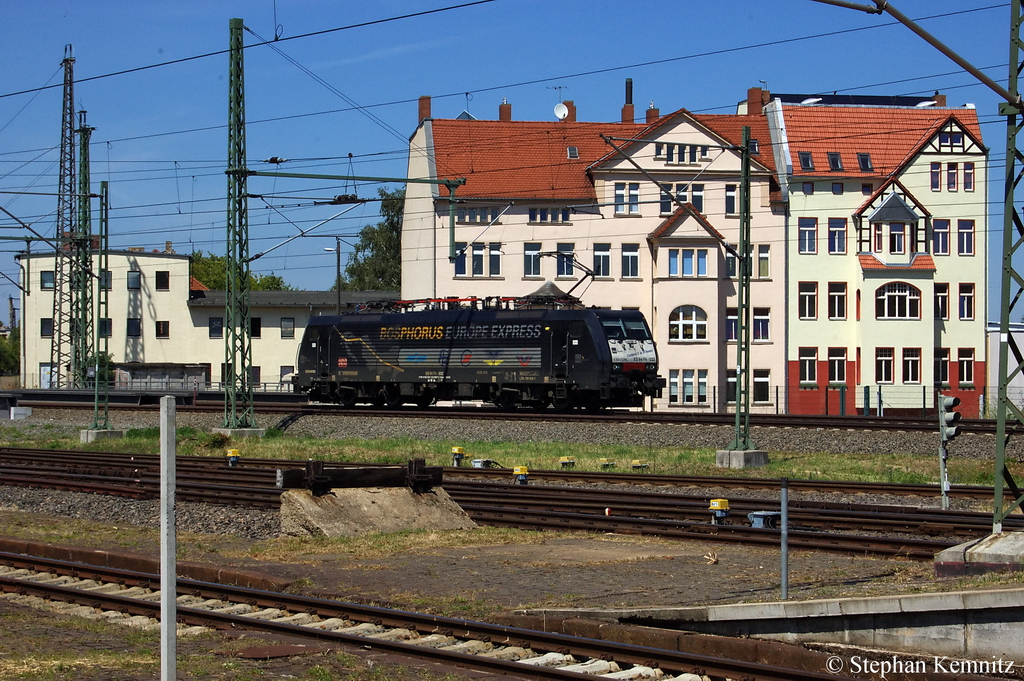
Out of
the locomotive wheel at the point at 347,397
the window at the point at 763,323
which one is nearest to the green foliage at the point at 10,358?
the locomotive wheel at the point at 347,397

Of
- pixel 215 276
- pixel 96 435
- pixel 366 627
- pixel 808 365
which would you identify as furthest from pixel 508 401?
pixel 215 276

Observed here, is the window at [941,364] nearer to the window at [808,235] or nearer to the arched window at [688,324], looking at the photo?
the window at [808,235]

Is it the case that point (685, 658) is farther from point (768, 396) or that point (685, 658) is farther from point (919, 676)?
point (768, 396)

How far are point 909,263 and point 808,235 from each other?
495 cm

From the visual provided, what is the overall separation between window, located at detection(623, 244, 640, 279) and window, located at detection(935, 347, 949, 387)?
597 inches

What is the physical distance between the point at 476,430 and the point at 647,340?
719cm

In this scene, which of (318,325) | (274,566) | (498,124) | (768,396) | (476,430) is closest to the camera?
(274,566)

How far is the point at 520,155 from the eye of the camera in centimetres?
5572

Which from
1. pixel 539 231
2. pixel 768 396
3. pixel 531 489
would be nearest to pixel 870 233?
Answer: pixel 768 396

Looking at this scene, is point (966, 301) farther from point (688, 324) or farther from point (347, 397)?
point (347, 397)

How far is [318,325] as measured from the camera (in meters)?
44.8

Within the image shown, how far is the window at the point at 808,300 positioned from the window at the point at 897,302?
2914 millimetres

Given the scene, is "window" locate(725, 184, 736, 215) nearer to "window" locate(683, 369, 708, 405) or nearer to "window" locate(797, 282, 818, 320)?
"window" locate(797, 282, 818, 320)

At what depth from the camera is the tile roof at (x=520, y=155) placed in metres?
54.6
